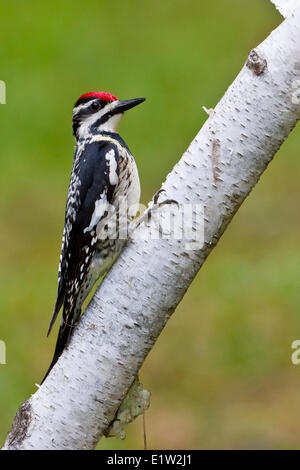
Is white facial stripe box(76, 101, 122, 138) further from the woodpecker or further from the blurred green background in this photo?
the blurred green background

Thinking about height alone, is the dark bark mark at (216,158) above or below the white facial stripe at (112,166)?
below

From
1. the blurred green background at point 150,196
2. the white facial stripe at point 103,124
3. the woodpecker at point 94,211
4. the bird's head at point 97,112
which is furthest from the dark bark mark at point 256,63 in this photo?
the blurred green background at point 150,196

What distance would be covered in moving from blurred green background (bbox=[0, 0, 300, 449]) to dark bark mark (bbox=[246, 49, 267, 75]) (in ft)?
8.82

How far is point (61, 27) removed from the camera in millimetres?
9641

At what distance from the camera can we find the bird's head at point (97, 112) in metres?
3.16

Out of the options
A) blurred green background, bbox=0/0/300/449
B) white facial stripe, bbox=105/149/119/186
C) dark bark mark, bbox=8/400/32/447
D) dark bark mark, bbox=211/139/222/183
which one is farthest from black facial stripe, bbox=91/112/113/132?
blurred green background, bbox=0/0/300/449

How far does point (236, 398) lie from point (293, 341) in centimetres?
53

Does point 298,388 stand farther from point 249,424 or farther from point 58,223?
point 58,223

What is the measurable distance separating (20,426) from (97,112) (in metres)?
1.39

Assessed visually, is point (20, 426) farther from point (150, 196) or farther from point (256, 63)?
point (150, 196)

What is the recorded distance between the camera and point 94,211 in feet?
9.78

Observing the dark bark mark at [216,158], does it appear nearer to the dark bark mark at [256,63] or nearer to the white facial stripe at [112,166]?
the dark bark mark at [256,63]

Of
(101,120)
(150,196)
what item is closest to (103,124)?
(101,120)

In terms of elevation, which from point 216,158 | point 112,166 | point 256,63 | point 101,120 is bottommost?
point 216,158
